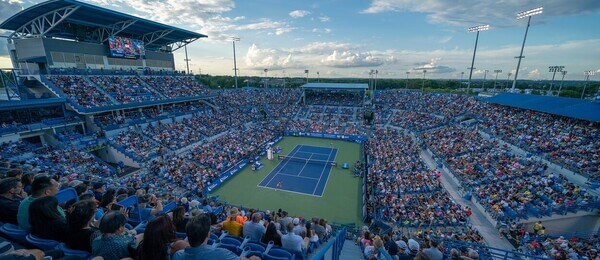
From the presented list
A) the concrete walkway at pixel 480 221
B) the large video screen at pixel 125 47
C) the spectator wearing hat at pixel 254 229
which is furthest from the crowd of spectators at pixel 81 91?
the concrete walkway at pixel 480 221

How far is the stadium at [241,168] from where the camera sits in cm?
386

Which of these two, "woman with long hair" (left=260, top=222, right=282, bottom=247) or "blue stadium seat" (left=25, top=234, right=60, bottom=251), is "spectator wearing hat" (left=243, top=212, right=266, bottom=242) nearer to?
"woman with long hair" (left=260, top=222, right=282, bottom=247)

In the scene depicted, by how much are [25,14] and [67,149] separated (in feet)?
51.9

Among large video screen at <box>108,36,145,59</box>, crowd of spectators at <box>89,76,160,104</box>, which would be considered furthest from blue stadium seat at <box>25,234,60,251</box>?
large video screen at <box>108,36,145,59</box>

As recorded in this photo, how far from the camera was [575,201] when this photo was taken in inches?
513

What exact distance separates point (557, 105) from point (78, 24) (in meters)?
51.4

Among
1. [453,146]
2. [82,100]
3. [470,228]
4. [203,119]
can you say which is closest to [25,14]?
[82,100]

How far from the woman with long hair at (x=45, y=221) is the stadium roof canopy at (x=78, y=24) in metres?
29.4

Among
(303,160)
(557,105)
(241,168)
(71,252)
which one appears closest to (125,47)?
(241,168)

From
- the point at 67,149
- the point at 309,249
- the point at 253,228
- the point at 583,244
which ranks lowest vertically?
the point at 583,244

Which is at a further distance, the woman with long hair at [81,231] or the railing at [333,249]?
the railing at [333,249]

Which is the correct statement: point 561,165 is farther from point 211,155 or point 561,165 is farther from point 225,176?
point 211,155

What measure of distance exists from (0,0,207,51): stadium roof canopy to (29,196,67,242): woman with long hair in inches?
1158

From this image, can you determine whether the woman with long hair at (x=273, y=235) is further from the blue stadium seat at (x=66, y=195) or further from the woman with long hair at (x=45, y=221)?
the blue stadium seat at (x=66, y=195)
